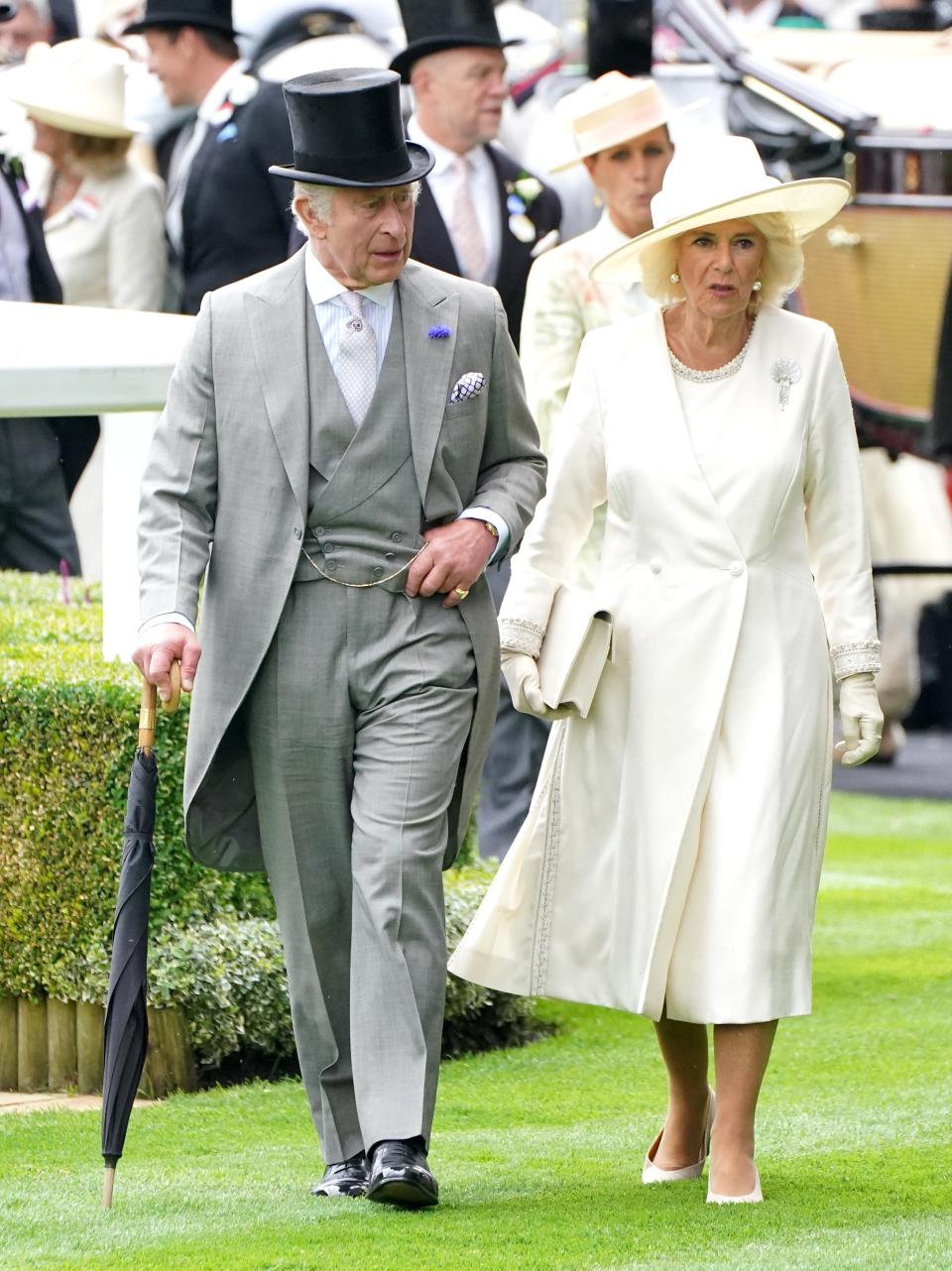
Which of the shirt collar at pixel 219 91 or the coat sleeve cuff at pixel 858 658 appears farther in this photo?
the shirt collar at pixel 219 91

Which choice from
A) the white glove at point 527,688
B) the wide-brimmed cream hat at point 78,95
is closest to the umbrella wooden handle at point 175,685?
the white glove at point 527,688

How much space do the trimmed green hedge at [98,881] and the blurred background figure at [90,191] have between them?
3.34m

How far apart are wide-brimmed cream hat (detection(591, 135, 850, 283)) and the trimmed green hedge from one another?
1652 mm

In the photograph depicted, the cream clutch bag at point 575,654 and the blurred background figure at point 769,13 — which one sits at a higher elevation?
the cream clutch bag at point 575,654

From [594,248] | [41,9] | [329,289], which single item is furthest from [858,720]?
[41,9]

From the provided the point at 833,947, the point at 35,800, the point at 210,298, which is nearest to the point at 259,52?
the point at 833,947

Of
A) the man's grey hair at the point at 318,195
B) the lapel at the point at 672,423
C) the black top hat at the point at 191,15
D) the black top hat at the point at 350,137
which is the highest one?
the black top hat at the point at 350,137

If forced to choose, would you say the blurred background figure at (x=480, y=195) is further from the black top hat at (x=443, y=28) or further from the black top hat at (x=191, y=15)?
the black top hat at (x=191, y=15)

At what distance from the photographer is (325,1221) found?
448 cm

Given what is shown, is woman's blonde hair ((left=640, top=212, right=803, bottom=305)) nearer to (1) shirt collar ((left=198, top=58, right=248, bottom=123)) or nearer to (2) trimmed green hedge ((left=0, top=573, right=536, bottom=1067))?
(2) trimmed green hedge ((left=0, top=573, right=536, bottom=1067))

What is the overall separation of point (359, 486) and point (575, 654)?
1.65ft

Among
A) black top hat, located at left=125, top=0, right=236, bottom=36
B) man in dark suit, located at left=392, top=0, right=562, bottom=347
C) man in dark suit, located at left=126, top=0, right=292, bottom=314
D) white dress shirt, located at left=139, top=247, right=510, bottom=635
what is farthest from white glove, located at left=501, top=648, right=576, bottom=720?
black top hat, located at left=125, top=0, right=236, bottom=36

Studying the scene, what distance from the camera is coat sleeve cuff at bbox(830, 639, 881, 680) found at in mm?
4773

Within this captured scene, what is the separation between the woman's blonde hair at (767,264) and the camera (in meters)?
4.89
